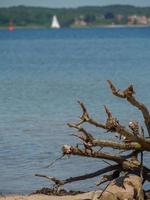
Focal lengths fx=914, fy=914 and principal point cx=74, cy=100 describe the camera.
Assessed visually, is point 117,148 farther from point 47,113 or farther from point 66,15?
point 66,15

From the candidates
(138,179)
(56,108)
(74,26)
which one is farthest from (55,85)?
(74,26)

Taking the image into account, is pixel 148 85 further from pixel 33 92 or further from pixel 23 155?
pixel 23 155

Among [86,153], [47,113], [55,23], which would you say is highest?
[86,153]

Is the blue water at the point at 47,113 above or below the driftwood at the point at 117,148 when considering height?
below

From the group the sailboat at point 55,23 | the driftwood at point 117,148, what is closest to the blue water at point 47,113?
the driftwood at point 117,148

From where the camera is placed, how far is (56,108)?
22922mm

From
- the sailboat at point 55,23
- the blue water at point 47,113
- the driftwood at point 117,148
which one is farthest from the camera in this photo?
the sailboat at point 55,23

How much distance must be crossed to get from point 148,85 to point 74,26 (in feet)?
549

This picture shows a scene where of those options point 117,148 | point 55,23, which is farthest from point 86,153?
point 55,23

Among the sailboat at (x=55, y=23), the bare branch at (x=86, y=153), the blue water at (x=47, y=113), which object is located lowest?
the sailboat at (x=55, y=23)

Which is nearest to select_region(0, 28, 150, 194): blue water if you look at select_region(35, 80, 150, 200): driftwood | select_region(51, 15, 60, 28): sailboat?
select_region(35, 80, 150, 200): driftwood

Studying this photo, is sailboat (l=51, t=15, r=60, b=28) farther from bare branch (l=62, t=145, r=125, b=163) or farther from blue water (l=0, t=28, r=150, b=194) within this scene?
bare branch (l=62, t=145, r=125, b=163)

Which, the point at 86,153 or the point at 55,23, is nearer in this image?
the point at 86,153

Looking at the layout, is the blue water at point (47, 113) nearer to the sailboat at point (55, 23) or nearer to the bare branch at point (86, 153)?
the bare branch at point (86, 153)
